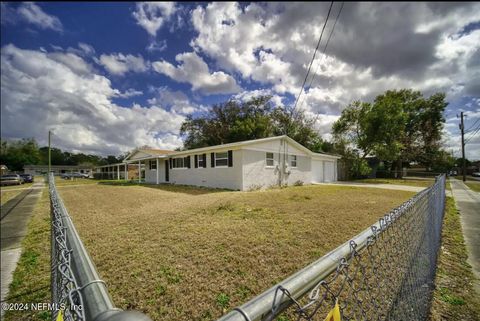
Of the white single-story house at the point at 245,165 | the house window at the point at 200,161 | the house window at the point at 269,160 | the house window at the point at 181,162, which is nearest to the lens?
the white single-story house at the point at 245,165

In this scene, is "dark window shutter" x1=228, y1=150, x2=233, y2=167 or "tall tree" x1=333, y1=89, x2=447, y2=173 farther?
"tall tree" x1=333, y1=89, x2=447, y2=173

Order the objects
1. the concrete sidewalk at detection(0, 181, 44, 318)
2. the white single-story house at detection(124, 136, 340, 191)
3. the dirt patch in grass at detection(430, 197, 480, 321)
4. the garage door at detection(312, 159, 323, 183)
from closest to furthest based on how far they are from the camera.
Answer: the dirt patch in grass at detection(430, 197, 480, 321)
the concrete sidewalk at detection(0, 181, 44, 318)
the white single-story house at detection(124, 136, 340, 191)
the garage door at detection(312, 159, 323, 183)

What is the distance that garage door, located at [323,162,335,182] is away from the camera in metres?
23.4

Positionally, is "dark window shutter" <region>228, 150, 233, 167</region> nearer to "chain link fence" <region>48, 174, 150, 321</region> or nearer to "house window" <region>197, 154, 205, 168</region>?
"house window" <region>197, 154, 205, 168</region>

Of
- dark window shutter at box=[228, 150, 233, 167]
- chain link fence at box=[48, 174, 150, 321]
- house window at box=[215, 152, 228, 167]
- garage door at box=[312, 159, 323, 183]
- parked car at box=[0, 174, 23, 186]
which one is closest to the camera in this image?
chain link fence at box=[48, 174, 150, 321]

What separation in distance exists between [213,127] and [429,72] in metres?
30.2

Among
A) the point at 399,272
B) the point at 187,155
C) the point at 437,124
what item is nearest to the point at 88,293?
the point at 399,272

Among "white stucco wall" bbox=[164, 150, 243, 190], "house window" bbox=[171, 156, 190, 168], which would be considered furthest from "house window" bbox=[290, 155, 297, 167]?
"house window" bbox=[171, 156, 190, 168]

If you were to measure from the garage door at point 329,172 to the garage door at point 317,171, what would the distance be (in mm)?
880

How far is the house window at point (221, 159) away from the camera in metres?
15.1

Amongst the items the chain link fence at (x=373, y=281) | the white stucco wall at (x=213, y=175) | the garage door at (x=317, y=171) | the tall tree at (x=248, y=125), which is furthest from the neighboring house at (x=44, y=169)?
the chain link fence at (x=373, y=281)

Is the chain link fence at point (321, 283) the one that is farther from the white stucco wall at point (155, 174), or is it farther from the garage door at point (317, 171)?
the white stucco wall at point (155, 174)

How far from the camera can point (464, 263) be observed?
12.6 ft

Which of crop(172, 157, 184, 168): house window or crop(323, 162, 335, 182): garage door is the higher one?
crop(172, 157, 184, 168): house window
